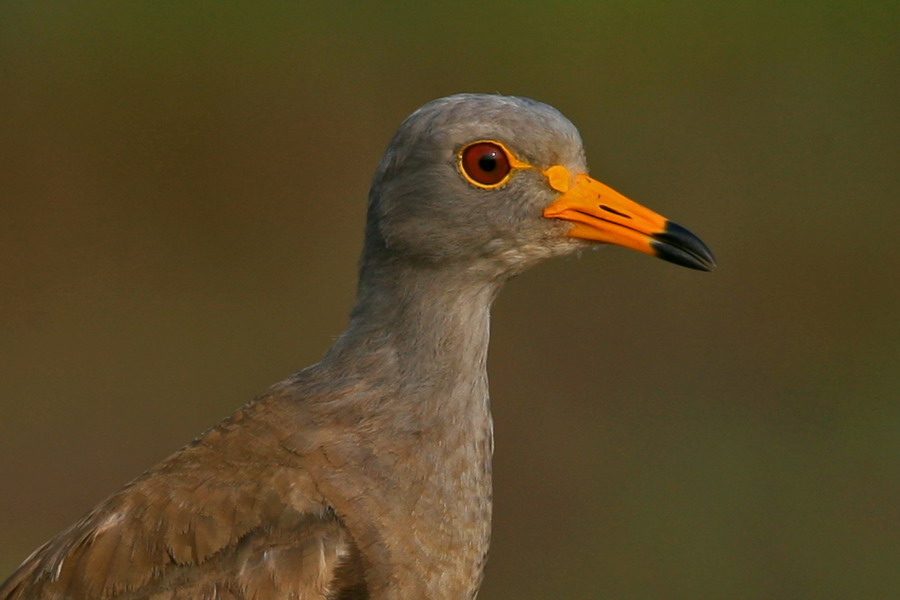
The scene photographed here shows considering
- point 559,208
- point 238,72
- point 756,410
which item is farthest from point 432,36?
point 559,208

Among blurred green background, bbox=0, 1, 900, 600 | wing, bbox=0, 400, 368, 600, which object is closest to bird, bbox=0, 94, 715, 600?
wing, bbox=0, 400, 368, 600

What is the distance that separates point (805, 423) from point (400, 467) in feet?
29.5

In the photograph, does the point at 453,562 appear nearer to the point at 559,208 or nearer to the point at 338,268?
the point at 559,208

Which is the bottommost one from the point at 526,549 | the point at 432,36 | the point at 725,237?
the point at 526,549

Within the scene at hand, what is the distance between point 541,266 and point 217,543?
31.7ft

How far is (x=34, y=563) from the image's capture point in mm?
7043

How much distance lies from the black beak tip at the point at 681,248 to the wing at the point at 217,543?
1842 mm

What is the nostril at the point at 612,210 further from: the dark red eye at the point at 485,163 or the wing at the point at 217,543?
the wing at the point at 217,543

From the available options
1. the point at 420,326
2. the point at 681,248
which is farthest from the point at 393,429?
the point at 681,248

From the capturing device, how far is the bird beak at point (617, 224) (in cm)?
702

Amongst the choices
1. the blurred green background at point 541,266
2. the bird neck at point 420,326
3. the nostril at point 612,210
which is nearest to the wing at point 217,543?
the bird neck at point 420,326

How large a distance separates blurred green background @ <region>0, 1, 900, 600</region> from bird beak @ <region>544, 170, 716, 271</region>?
6.98 metres

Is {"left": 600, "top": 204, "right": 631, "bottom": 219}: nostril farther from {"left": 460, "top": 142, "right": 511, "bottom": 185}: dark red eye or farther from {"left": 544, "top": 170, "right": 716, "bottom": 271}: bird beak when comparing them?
{"left": 460, "top": 142, "right": 511, "bottom": 185}: dark red eye

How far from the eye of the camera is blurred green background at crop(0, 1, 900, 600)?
1441 centimetres
